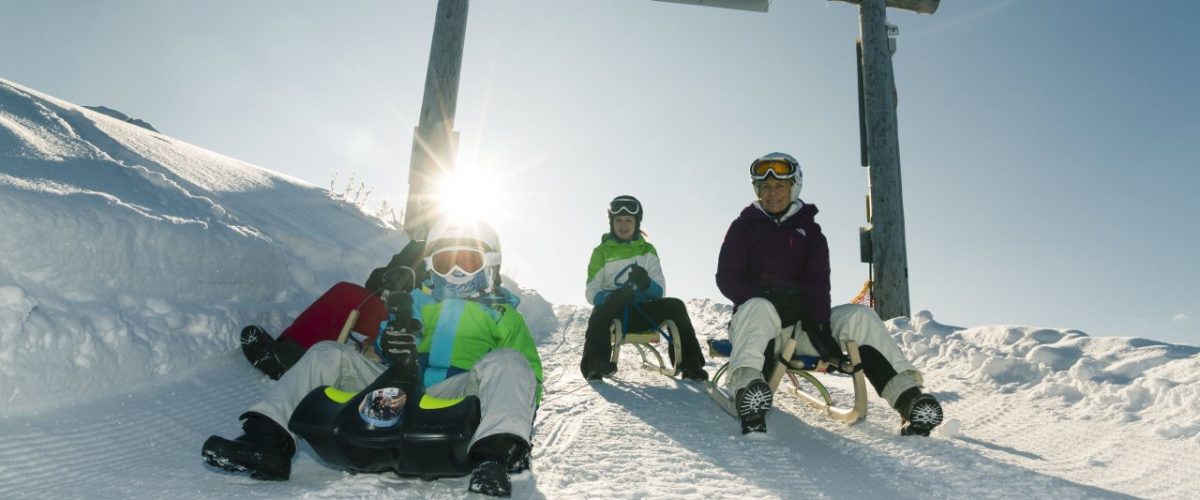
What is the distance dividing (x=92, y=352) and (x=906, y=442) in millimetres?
3915

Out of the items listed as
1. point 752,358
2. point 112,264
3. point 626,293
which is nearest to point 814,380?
point 752,358

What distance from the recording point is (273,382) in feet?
13.1

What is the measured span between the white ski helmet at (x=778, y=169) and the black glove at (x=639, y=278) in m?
1.71

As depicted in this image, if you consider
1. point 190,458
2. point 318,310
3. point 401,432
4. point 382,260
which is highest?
point 382,260

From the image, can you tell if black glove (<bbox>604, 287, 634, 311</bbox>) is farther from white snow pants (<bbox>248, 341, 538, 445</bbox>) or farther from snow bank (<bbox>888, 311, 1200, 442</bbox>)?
white snow pants (<bbox>248, 341, 538, 445</bbox>)

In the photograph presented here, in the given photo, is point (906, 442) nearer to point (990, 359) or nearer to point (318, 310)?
point (990, 359)

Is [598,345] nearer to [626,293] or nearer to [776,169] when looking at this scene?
[626,293]

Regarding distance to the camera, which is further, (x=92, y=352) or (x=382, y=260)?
(x=382, y=260)

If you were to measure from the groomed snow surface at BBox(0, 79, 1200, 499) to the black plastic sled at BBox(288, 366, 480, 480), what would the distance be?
11 cm

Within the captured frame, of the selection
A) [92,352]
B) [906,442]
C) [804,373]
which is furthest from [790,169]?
[92,352]

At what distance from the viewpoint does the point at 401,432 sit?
2.37 meters

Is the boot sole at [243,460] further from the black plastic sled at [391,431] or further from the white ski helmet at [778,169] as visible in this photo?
the white ski helmet at [778,169]

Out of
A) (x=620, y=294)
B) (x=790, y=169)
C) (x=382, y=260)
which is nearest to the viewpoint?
(x=790, y=169)

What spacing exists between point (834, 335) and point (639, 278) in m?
2.19
